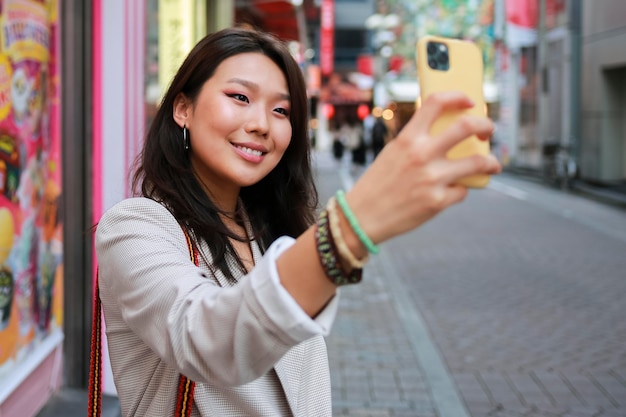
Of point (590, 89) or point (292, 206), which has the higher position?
point (590, 89)

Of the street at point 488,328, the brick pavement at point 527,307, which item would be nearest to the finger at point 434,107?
the street at point 488,328

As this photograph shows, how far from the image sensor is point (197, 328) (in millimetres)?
1123

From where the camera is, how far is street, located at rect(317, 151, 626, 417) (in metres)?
5.05

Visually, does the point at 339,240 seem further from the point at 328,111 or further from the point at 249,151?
the point at 328,111

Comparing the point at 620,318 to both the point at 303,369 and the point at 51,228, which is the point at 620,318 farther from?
the point at 303,369

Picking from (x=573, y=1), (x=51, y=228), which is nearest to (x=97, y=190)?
(x=51, y=228)

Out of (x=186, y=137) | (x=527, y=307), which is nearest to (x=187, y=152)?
(x=186, y=137)

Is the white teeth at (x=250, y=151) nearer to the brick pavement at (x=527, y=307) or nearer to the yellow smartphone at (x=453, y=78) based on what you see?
the yellow smartphone at (x=453, y=78)

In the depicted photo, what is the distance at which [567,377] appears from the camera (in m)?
5.46

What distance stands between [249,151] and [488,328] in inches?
220

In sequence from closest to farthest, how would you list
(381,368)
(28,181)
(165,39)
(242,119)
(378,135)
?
(242,119), (28,181), (381,368), (165,39), (378,135)

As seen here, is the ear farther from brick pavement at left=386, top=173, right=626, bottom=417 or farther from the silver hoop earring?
brick pavement at left=386, top=173, right=626, bottom=417

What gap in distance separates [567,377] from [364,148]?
63.4ft

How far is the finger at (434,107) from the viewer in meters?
0.99
